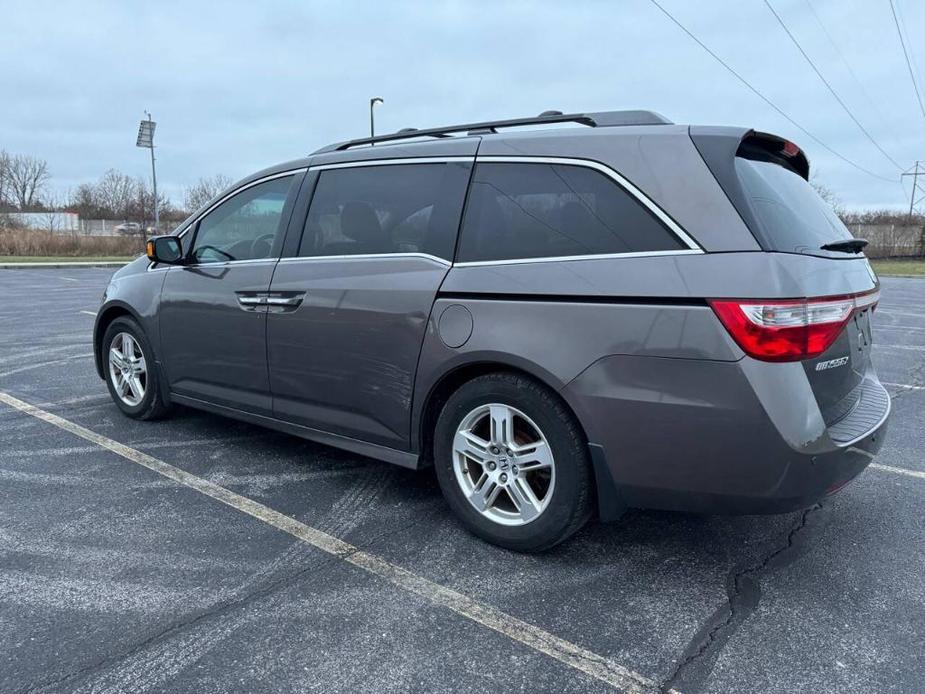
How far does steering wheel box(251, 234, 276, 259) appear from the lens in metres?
3.89

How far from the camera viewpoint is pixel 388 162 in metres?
3.50

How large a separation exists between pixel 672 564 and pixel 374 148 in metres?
2.55

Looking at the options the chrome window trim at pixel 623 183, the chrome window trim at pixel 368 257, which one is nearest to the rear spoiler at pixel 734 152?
the chrome window trim at pixel 623 183

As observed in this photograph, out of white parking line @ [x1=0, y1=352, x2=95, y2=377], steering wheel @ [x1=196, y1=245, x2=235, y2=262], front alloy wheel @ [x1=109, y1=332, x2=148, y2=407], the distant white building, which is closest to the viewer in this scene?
steering wheel @ [x1=196, y1=245, x2=235, y2=262]

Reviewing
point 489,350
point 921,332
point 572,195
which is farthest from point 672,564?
point 921,332

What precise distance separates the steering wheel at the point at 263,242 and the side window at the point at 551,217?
136cm

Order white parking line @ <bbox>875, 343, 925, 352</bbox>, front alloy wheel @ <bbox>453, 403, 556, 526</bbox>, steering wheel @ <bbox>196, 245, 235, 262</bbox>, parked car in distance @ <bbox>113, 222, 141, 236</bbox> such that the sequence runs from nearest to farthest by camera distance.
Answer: front alloy wheel @ <bbox>453, 403, 556, 526</bbox>
steering wheel @ <bbox>196, 245, 235, 262</bbox>
white parking line @ <bbox>875, 343, 925, 352</bbox>
parked car in distance @ <bbox>113, 222, 141, 236</bbox>

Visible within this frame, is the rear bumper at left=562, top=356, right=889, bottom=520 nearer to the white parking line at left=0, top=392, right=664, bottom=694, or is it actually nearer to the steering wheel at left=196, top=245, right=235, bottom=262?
the white parking line at left=0, top=392, right=664, bottom=694

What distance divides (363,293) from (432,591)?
4.71ft

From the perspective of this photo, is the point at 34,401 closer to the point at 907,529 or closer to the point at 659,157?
the point at 659,157

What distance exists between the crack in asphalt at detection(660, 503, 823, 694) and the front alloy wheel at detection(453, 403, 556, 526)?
2.54 ft

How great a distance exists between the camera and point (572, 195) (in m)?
2.80

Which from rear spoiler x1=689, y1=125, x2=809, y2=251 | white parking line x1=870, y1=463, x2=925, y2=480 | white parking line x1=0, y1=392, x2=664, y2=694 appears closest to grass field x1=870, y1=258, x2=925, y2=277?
white parking line x1=870, y1=463, x2=925, y2=480

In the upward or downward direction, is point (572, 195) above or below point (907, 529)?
above
